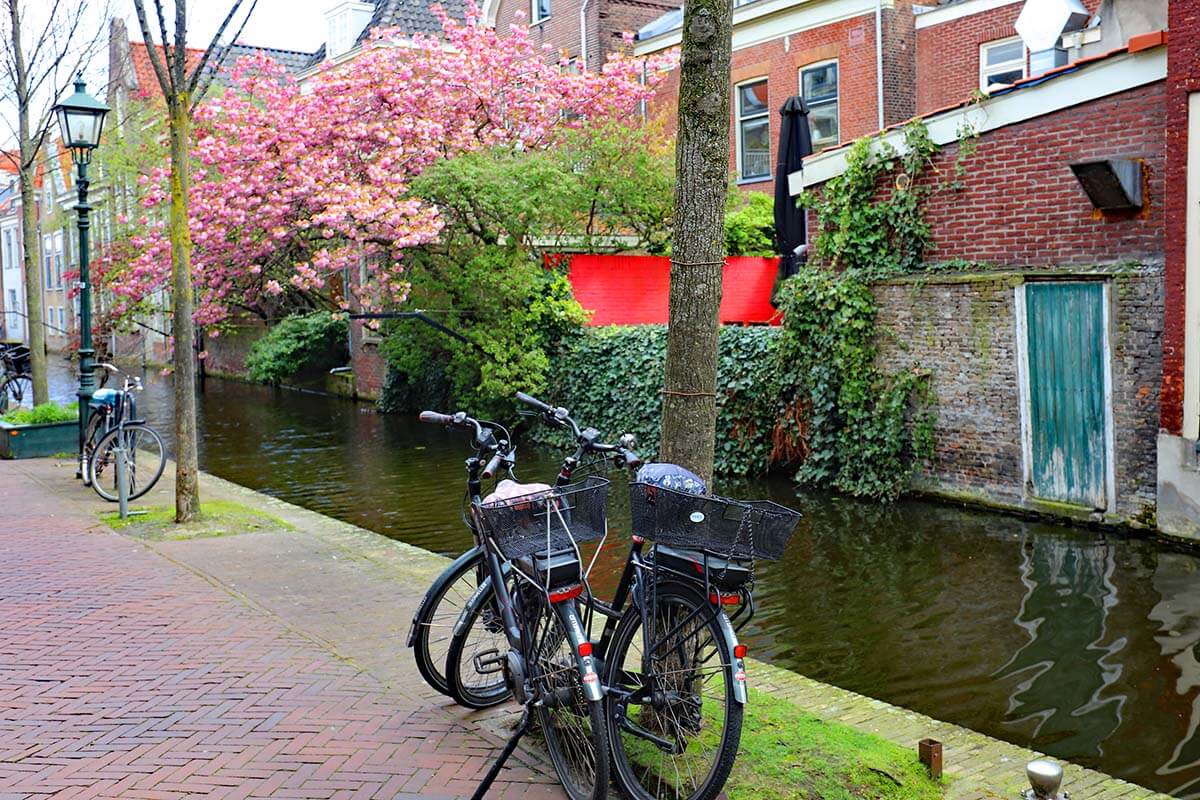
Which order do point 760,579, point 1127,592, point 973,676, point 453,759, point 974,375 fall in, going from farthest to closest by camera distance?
point 974,375
point 760,579
point 1127,592
point 973,676
point 453,759

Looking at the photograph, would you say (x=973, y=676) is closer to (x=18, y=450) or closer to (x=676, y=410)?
(x=676, y=410)

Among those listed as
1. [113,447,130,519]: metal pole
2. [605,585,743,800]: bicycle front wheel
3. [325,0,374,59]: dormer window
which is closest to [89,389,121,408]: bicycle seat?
[113,447,130,519]: metal pole

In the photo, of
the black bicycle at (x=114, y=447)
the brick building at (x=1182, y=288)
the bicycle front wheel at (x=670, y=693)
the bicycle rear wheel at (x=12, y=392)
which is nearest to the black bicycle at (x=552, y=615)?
the bicycle front wheel at (x=670, y=693)

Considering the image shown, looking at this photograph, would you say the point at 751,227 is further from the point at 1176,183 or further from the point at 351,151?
the point at 1176,183

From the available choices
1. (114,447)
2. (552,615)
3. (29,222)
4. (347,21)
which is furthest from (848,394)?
(347,21)

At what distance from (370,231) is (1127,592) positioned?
36.3 ft

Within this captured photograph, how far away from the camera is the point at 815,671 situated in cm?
621

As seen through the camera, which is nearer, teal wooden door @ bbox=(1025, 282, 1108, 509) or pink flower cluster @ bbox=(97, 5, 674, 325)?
teal wooden door @ bbox=(1025, 282, 1108, 509)

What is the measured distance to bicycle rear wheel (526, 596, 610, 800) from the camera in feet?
12.3

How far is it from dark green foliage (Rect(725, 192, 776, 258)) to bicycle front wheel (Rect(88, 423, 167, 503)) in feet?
35.5

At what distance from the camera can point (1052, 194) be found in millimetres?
9992

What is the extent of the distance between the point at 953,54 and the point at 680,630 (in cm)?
1764

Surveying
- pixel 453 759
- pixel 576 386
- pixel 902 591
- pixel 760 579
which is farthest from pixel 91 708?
pixel 576 386

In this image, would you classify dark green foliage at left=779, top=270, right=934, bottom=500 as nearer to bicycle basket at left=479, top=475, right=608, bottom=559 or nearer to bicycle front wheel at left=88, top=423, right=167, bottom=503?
bicycle front wheel at left=88, top=423, right=167, bottom=503
